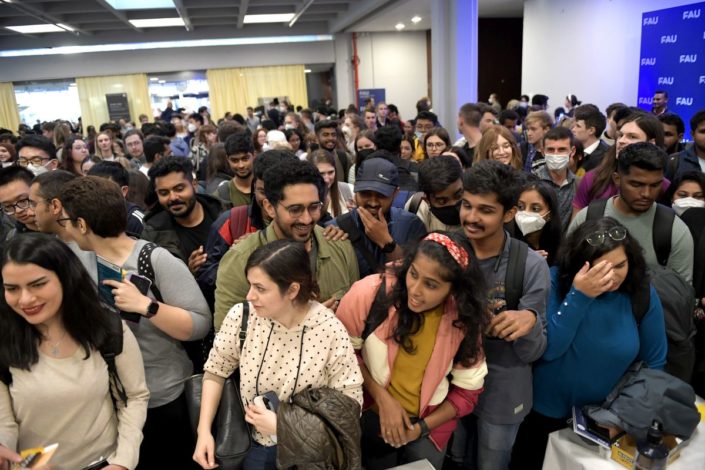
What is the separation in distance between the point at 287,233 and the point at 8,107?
17.4 m

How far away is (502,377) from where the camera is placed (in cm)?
204

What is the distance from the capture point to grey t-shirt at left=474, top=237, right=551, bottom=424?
1.98m

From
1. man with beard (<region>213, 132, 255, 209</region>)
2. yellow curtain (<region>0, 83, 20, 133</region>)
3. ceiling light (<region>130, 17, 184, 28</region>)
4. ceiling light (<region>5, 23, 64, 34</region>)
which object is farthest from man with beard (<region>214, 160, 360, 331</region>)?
yellow curtain (<region>0, 83, 20, 133</region>)

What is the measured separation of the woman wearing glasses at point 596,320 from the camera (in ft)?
6.31

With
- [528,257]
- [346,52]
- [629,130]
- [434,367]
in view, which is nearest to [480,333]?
[434,367]

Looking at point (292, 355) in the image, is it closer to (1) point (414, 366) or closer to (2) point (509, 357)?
(1) point (414, 366)

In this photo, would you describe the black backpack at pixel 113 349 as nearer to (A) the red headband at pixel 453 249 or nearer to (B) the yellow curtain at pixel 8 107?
(A) the red headband at pixel 453 249

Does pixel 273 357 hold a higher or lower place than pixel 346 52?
lower

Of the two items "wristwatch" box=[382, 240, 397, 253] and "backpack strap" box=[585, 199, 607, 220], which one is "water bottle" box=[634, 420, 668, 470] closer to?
"backpack strap" box=[585, 199, 607, 220]

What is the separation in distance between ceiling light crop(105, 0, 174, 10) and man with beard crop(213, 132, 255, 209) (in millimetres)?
7672

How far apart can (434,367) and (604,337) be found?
0.74 m

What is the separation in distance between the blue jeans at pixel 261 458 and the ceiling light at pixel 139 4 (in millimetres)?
9912

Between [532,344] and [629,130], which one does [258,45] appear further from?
[532,344]

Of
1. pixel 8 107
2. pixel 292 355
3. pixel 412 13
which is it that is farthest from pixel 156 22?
pixel 292 355
